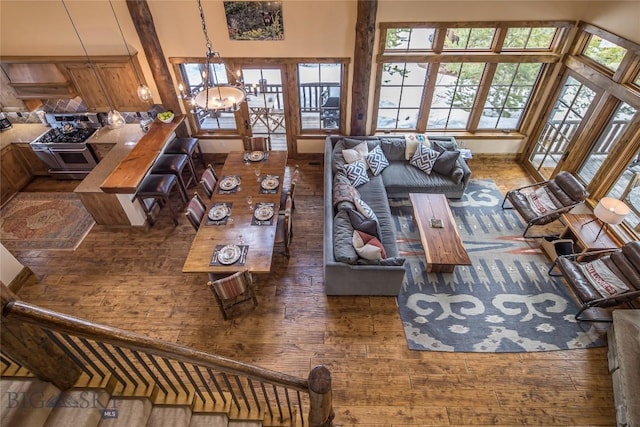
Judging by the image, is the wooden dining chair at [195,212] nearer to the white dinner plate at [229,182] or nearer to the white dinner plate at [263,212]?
the white dinner plate at [229,182]

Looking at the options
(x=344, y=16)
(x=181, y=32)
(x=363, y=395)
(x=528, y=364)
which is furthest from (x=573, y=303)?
(x=181, y=32)

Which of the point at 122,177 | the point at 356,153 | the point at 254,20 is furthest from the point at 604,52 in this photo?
the point at 122,177

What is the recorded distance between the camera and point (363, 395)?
3590 mm

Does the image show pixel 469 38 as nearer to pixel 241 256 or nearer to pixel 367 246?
pixel 367 246

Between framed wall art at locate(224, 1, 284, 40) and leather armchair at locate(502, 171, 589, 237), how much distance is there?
483 cm

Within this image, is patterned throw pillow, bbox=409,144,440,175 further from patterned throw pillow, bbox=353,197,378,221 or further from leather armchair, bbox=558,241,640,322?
leather armchair, bbox=558,241,640,322

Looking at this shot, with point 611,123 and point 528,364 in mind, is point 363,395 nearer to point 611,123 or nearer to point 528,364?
point 528,364

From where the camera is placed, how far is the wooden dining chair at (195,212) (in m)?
4.32

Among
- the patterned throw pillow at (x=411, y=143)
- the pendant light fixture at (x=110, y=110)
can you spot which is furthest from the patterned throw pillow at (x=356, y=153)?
the pendant light fixture at (x=110, y=110)

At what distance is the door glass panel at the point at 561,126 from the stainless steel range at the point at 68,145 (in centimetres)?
848

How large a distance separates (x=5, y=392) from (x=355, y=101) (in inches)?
230

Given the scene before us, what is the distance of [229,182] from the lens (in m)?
4.96

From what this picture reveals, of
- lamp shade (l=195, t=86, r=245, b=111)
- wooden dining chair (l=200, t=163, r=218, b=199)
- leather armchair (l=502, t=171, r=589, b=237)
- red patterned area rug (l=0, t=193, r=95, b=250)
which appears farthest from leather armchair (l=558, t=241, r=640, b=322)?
red patterned area rug (l=0, t=193, r=95, b=250)

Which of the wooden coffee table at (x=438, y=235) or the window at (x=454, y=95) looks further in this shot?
the window at (x=454, y=95)
